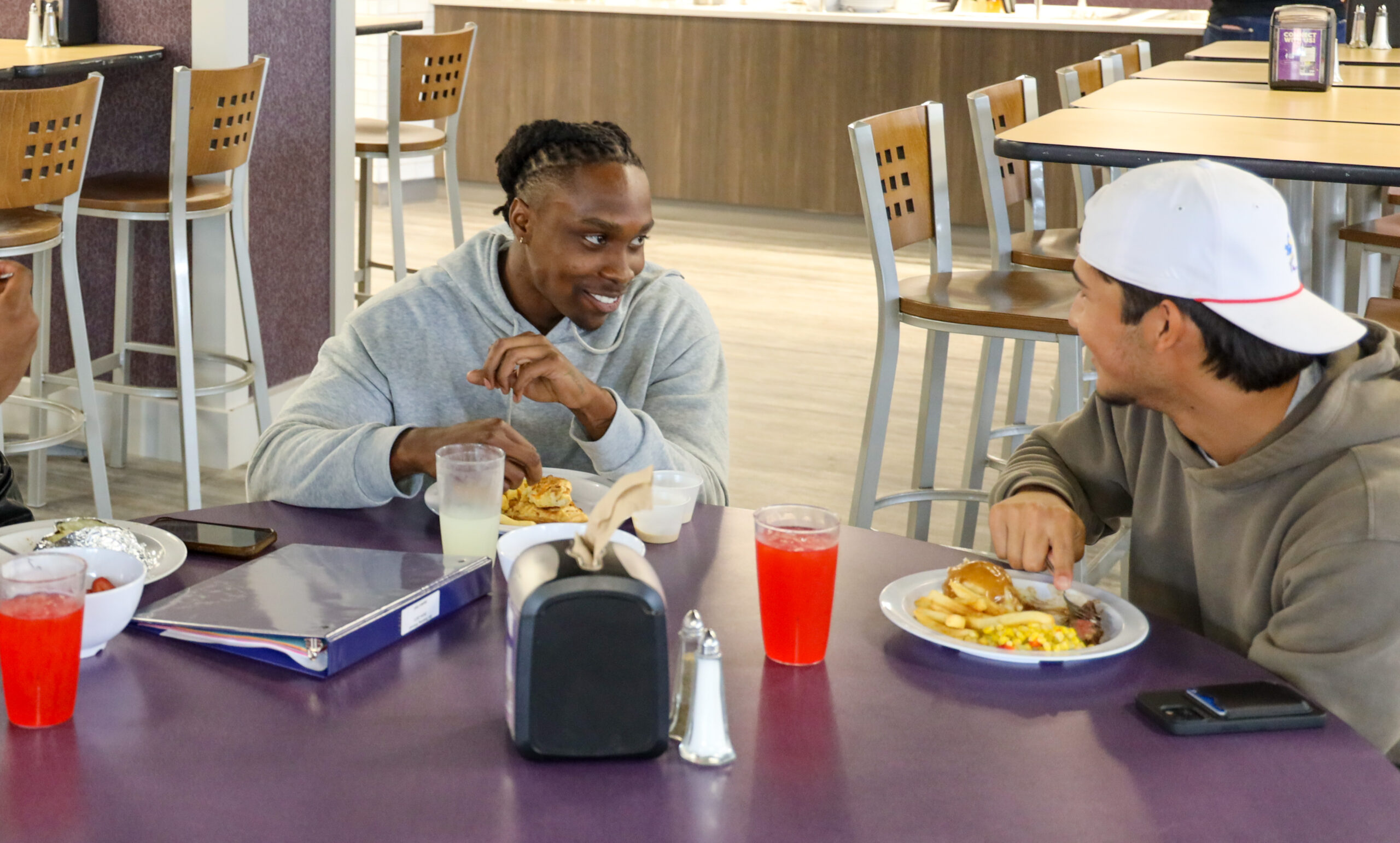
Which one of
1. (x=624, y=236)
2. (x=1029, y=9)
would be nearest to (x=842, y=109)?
(x=1029, y=9)

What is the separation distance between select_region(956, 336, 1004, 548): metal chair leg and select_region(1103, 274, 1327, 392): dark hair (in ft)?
5.17

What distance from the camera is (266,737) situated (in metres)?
0.94

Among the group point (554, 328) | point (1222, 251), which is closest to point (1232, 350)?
point (1222, 251)

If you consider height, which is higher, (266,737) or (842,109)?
(842,109)

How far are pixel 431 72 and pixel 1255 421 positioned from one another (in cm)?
346

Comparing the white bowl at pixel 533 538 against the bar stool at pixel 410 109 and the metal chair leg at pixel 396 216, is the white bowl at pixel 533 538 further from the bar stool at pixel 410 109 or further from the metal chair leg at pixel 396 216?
the metal chair leg at pixel 396 216

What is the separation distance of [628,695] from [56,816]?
0.34 m

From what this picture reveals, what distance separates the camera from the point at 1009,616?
1.14m

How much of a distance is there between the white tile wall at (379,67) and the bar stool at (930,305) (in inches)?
207

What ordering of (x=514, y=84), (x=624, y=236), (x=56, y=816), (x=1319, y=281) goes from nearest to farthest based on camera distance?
1. (x=56, y=816)
2. (x=624, y=236)
3. (x=1319, y=281)
4. (x=514, y=84)

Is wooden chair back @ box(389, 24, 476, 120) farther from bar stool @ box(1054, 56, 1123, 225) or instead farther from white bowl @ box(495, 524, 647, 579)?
white bowl @ box(495, 524, 647, 579)

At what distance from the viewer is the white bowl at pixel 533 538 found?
121cm

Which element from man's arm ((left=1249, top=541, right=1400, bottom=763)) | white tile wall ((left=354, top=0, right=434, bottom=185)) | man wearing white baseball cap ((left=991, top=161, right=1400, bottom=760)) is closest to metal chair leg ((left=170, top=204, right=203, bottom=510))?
man wearing white baseball cap ((left=991, top=161, right=1400, bottom=760))

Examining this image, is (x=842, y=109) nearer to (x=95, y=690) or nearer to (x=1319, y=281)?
(x=1319, y=281)
